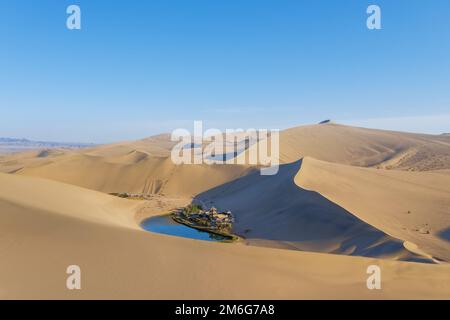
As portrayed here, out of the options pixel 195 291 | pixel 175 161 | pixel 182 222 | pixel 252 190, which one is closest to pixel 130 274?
pixel 195 291

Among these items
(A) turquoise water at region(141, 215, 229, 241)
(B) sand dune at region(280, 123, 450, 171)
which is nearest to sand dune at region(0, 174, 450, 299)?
(A) turquoise water at region(141, 215, 229, 241)

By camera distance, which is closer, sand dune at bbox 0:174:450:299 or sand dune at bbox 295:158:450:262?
sand dune at bbox 0:174:450:299

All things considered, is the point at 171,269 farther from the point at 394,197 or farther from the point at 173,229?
the point at 394,197

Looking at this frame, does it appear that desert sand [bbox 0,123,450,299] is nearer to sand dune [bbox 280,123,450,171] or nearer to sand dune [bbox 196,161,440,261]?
sand dune [bbox 196,161,440,261]

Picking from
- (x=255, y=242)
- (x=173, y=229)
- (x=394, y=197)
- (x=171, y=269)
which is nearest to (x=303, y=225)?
(x=255, y=242)

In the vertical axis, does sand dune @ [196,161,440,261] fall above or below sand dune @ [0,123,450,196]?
above

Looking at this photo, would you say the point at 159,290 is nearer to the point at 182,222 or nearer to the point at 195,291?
the point at 195,291
